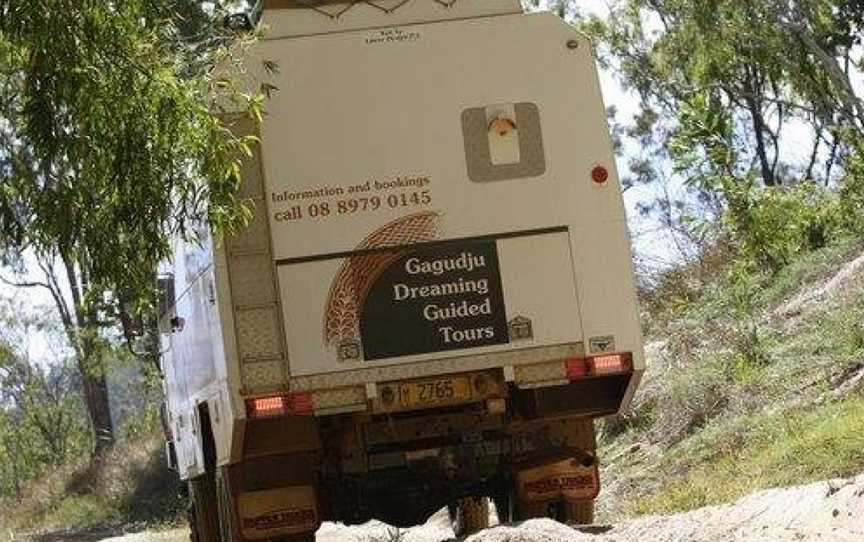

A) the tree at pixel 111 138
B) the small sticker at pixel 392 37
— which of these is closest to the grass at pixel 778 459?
the small sticker at pixel 392 37

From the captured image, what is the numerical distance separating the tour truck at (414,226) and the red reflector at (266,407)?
0.01 metres

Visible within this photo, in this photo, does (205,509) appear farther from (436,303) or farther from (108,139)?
(108,139)

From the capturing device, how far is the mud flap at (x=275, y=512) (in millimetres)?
12148

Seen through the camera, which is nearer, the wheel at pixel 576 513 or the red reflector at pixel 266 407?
the red reflector at pixel 266 407

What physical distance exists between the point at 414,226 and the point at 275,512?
2.34m

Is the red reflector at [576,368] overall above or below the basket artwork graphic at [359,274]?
below

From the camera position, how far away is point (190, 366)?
533 inches

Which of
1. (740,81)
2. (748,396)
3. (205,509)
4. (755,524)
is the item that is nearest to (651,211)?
(740,81)

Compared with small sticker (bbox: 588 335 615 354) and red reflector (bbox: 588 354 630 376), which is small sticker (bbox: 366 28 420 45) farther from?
red reflector (bbox: 588 354 630 376)

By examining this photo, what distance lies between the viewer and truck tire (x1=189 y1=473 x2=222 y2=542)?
1477 centimetres

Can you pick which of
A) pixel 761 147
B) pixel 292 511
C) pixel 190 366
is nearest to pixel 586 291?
pixel 292 511

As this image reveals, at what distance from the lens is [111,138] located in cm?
935

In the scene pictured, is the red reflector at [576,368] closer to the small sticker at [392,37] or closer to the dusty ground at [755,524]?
the dusty ground at [755,524]

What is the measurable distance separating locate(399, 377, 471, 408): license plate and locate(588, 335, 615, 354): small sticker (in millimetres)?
827
